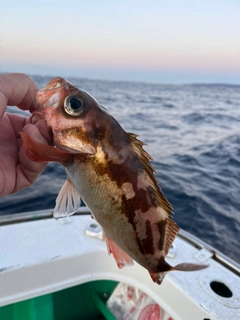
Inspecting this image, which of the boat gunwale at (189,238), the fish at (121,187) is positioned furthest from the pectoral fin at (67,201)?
the boat gunwale at (189,238)

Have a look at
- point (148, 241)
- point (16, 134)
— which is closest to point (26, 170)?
point (16, 134)

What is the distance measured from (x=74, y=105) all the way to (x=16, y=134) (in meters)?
0.66

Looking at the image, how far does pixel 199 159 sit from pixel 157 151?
1.65 meters

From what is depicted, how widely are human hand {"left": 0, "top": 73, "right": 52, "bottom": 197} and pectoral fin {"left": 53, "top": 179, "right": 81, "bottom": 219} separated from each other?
0.30 meters

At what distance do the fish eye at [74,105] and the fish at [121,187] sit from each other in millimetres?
64

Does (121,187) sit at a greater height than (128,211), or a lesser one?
greater

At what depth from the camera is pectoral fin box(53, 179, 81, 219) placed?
1702mm

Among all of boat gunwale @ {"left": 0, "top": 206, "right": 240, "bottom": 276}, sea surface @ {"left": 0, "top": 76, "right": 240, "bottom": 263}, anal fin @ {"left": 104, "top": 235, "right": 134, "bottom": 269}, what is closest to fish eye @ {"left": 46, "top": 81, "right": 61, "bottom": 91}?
anal fin @ {"left": 104, "top": 235, "right": 134, "bottom": 269}

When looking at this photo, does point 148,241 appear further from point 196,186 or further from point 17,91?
point 196,186

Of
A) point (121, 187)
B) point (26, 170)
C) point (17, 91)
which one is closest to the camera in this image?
point (121, 187)

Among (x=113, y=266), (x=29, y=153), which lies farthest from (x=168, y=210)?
(x=113, y=266)

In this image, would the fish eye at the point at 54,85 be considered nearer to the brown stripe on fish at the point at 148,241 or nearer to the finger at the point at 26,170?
the finger at the point at 26,170

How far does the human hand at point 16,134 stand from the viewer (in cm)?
180

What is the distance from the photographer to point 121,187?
155cm
